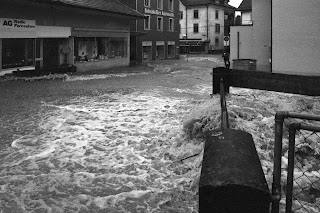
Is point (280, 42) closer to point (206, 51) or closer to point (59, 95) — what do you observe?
point (59, 95)

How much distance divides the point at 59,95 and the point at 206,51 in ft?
186

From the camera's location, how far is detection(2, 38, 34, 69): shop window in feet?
69.3

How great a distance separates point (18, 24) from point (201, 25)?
52349 millimetres

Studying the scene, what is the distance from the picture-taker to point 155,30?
45594 mm

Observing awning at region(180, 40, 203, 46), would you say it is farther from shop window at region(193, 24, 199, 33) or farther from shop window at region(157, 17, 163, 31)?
shop window at region(157, 17, 163, 31)

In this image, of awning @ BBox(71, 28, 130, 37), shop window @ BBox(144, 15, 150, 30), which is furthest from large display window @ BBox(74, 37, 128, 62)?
shop window @ BBox(144, 15, 150, 30)

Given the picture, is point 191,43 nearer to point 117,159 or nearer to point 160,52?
point 160,52

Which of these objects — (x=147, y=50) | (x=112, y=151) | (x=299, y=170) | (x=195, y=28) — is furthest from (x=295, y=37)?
(x=195, y=28)

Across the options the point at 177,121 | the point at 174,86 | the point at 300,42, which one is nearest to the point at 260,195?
the point at 177,121

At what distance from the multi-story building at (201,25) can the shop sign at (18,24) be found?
4763 cm

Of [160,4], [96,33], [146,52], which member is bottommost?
[146,52]

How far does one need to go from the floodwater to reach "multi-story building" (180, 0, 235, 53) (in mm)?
56602

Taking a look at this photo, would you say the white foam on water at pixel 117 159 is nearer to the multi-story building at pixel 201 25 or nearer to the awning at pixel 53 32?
the awning at pixel 53 32

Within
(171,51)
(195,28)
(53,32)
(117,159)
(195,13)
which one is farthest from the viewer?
(195,28)
